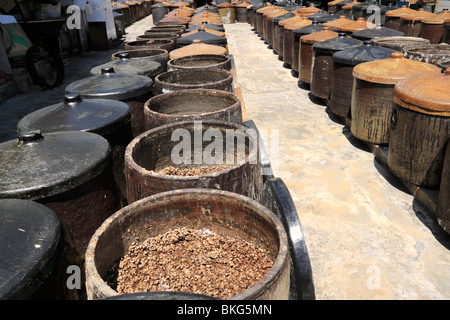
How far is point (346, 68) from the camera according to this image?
247 inches

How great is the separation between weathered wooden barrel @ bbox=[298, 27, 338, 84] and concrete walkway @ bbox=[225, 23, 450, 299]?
1693 millimetres

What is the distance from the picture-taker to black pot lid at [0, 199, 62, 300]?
1.54 metres

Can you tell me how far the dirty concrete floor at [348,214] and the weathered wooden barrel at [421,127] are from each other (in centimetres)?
52

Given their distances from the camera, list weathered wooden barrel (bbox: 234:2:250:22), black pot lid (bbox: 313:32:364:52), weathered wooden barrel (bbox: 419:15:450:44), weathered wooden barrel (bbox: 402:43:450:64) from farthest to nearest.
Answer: weathered wooden barrel (bbox: 234:2:250:22) < weathered wooden barrel (bbox: 419:15:450:44) < black pot lid (bbox: 313:32:364:52) < weathered wooden barrel (bbox: 402:43:450:64)

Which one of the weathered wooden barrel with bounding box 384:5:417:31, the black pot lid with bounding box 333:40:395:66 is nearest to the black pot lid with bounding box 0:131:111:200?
the black pot lid with bounding box 333:40:395:66

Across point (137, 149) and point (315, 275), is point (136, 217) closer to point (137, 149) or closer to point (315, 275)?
point (137, 149)

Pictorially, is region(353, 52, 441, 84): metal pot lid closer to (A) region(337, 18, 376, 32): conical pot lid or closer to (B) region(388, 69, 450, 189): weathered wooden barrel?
(B) region(388, 69, 450, 189): weathered wooden barrel

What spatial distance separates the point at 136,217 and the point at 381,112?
441 centimetres

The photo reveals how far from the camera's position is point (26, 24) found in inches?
449

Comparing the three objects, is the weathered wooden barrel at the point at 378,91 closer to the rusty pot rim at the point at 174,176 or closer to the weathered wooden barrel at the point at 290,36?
the rusty pot rim at the point at 174,176

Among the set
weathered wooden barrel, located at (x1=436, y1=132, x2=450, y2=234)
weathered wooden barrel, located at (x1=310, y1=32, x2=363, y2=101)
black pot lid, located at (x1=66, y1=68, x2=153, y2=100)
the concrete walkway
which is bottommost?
the concrete walkway

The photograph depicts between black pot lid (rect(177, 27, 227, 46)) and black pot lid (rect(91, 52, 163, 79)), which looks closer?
black pot lid (rect(91, 52, 163, 79))

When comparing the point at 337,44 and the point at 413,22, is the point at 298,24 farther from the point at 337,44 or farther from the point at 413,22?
the point at 337,44

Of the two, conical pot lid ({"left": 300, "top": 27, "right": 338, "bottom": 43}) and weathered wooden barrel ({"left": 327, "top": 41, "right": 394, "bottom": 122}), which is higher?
conical pot lid ({"left": 300, "top": 27, "right": 338, "bottom": 43})
